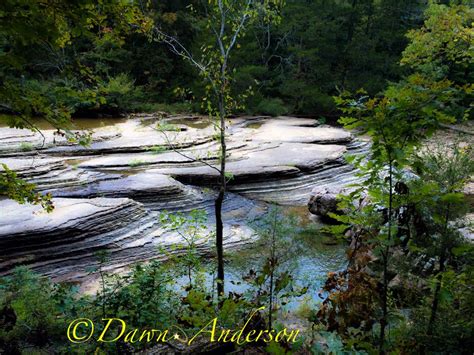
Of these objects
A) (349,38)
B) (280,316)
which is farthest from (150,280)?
(349,38)

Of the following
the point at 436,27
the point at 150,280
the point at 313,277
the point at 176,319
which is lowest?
the point at 313,277

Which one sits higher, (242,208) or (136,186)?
(136,186)

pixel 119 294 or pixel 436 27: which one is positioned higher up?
pixel 436 27

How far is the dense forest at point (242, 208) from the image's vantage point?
2.14 m

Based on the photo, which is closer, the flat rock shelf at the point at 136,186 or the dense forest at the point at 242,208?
the dense forest at the point at 242,208

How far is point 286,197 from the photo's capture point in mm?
10438

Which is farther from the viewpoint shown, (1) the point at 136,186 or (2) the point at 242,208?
(2) the point at 242,208

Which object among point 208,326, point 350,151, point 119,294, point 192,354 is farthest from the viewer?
point 350,151

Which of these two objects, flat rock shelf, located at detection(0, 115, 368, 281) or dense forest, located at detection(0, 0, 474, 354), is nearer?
dense forest, located at detection(0, 0, 474, 354)

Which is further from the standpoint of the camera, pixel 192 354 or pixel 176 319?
pixel 176 319

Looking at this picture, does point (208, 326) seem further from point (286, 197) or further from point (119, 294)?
point (286, 197)

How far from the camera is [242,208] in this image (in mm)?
9656

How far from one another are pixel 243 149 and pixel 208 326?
9.90m

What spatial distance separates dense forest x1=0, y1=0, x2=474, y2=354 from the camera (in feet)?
7.03
